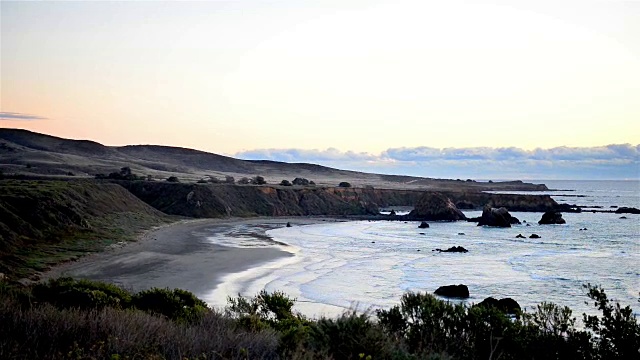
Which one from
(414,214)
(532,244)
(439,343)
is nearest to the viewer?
(439,343)

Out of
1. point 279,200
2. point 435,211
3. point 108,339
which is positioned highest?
point 108,339

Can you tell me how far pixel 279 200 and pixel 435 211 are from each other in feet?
74.4

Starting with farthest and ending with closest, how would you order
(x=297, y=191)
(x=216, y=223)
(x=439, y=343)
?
(x=297, y=191) < (x=216, y=223) < (x=439, y=343)

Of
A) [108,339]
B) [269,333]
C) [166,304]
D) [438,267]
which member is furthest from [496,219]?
[108,339]

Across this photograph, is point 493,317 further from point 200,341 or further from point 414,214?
point 414,214

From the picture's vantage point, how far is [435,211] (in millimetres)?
86438

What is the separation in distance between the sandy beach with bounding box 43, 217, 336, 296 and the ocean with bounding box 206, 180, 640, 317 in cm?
137

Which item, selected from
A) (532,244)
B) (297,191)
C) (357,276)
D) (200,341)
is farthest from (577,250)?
(297,191)

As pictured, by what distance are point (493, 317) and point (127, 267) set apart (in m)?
23.4

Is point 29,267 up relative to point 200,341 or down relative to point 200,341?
down

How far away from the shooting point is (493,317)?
12156mm

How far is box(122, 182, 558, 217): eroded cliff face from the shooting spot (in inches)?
3108

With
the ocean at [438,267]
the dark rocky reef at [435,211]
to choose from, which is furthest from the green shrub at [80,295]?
the dark rocky reef at [435,211]

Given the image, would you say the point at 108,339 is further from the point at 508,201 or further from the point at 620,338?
the point at 508,201
